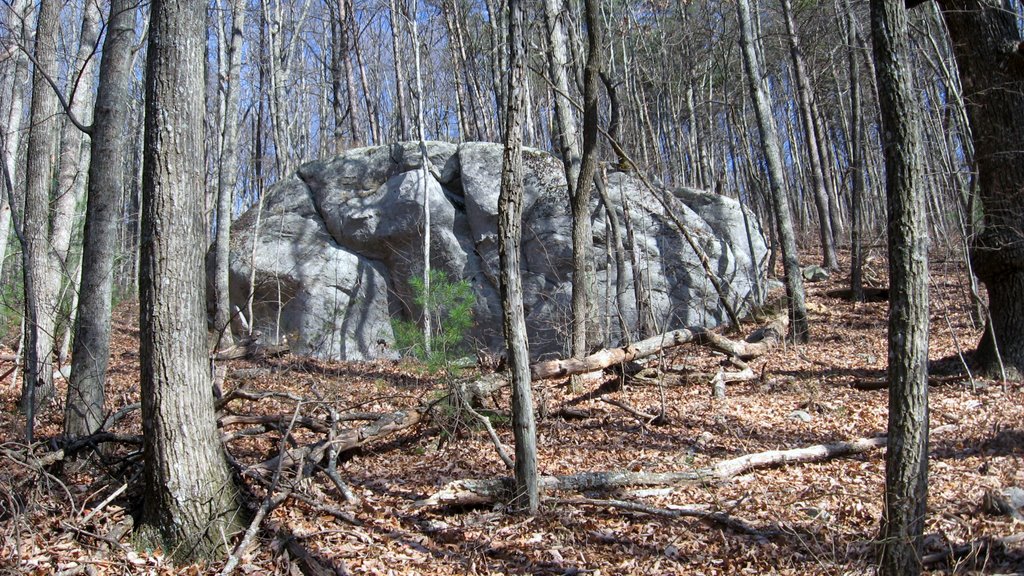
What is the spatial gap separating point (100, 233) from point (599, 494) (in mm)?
4830

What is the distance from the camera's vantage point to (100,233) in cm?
563

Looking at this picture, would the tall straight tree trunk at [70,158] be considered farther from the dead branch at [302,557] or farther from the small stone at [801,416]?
the small stone at [801,416]

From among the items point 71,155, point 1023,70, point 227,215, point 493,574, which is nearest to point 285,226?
point 227,215

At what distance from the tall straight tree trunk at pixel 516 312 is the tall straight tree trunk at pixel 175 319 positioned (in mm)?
2052

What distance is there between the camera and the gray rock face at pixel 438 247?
13.3 metres

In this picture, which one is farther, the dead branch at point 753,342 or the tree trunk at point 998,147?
the dead branch at point 753,342

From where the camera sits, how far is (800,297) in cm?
1091

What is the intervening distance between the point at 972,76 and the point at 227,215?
38.3 feet

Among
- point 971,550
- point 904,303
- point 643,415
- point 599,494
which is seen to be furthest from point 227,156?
point 971,550

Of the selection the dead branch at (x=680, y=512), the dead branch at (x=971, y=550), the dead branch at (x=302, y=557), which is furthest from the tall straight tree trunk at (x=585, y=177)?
the dead branch at (x=971, y=550)

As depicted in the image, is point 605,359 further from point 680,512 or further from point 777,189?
point 777,189

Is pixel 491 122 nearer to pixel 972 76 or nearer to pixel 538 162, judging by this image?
pixel 538 162

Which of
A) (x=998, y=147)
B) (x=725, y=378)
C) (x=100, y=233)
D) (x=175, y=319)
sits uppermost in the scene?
(x=998, y=147)

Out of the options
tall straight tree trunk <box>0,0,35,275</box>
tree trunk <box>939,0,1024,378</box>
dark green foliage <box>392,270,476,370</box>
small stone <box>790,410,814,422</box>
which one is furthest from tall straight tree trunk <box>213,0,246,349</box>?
tree trunk <box>939,0,1024,378</box>
